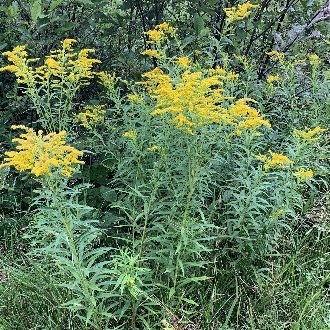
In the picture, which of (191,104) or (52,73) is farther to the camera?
(52,73)

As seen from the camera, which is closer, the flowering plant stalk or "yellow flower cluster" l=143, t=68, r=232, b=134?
"yellow flower cluster" l=143, t=68, r=232, b=134

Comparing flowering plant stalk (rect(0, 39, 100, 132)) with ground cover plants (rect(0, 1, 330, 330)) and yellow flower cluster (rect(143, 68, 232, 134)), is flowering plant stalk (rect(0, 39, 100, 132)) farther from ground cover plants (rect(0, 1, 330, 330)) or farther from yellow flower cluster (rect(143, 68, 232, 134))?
yellow flower cluster (rect(143, 68, 232, 134))

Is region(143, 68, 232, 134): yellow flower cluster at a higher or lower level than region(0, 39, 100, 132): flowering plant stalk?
higher

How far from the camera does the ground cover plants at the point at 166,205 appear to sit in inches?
96.2

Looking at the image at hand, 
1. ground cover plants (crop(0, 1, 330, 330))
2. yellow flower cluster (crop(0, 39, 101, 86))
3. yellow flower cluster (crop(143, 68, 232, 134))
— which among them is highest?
yellow flower cluster (crop(143, 68, 232, 134))

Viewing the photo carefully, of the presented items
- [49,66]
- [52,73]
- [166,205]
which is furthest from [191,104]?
[52,73]

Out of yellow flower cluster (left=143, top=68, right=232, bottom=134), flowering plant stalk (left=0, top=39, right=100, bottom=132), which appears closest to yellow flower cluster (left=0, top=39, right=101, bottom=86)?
flowering plant stalk (left=0, top=39, right=100, bottom=132)

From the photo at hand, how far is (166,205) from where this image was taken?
290 centimetres

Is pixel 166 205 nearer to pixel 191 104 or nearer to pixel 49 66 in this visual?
pixel 191 104

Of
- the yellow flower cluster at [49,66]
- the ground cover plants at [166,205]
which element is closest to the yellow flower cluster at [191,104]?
the ground cover plants at [166,205]

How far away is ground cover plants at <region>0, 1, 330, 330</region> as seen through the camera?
244 centimetres

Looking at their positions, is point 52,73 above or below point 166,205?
above

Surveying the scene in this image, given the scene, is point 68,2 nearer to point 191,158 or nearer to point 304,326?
point 191,158

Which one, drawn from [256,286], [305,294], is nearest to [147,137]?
[256,286]
